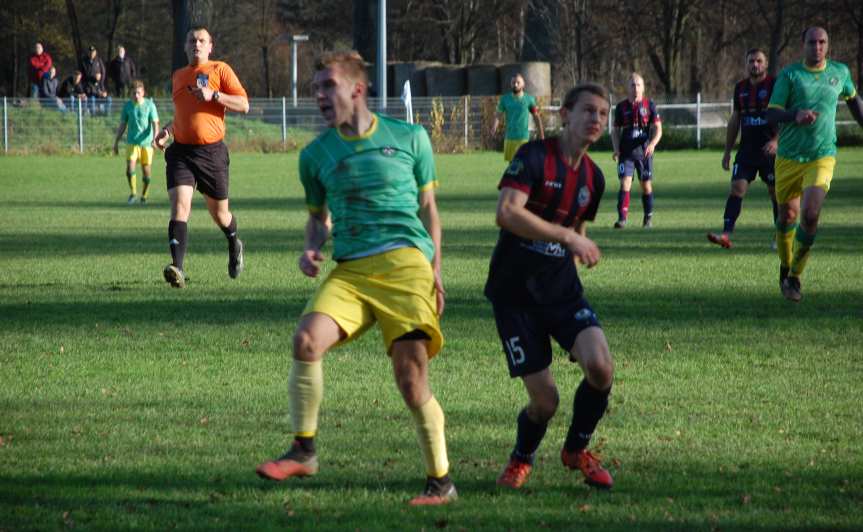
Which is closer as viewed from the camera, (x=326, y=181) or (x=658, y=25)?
(x=326, y=181)

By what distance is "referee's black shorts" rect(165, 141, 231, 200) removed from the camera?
41.7 ft

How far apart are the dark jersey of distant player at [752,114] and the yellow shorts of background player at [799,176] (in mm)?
3144

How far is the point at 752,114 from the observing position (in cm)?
1569

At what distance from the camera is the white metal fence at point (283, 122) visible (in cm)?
4400

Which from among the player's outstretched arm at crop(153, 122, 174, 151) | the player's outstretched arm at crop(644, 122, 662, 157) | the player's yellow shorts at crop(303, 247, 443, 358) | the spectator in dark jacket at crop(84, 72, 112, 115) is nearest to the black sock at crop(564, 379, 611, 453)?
the player's yellow shorts at crop(303, 247, 443, 358)

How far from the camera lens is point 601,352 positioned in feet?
18.7

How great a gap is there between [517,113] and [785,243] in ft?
48.1

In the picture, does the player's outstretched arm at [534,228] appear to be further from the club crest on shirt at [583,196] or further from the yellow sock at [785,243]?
the yellow sock at [785,243]

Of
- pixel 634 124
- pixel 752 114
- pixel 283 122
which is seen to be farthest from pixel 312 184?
pixel 283 122

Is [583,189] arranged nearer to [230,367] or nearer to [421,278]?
[421,278]

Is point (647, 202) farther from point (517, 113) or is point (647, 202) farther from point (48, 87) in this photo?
point (48, 87)

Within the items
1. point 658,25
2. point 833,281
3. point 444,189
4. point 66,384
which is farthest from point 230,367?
point 658,25

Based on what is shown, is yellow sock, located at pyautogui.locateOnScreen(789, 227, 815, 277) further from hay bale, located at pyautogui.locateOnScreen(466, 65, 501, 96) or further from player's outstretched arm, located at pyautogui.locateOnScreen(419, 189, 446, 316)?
hay bale, located at pyautogui.locateOnScreen(466, 65, 501, 96)

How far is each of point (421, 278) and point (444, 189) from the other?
23.1 meters
